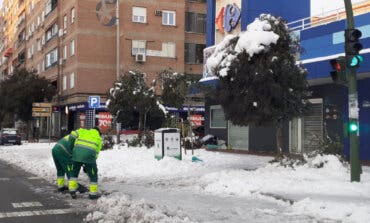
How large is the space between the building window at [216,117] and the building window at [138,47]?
67.2 feet

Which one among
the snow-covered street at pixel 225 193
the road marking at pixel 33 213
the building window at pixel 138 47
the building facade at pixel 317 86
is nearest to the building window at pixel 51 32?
the building window at pixel 138 47

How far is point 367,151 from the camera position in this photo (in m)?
19.9

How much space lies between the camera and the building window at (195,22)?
5338 centimetres

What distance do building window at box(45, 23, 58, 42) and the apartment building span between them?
0.11 metres

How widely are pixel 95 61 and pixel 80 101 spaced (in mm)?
3830

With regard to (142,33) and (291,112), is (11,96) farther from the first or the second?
(291,112)

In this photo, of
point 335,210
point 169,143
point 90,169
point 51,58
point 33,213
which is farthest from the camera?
point 51,58

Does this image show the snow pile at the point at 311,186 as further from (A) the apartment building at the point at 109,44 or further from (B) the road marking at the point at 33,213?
(A) the apartment building at the point at 109,44

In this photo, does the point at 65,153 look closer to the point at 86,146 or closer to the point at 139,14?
the point at 86,146

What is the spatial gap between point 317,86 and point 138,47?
1173 inches

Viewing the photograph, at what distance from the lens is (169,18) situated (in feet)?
171

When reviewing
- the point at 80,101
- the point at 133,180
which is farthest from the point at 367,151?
the point at 80,101

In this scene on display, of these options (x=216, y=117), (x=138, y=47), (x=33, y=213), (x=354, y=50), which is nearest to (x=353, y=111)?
(x=354, y=50)

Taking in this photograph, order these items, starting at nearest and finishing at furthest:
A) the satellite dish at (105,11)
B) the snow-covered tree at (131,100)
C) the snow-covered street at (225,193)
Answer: the snow-covered street at (225,193) → the snow-covered tree at (131,100) → the satellite dish at (105,11)
